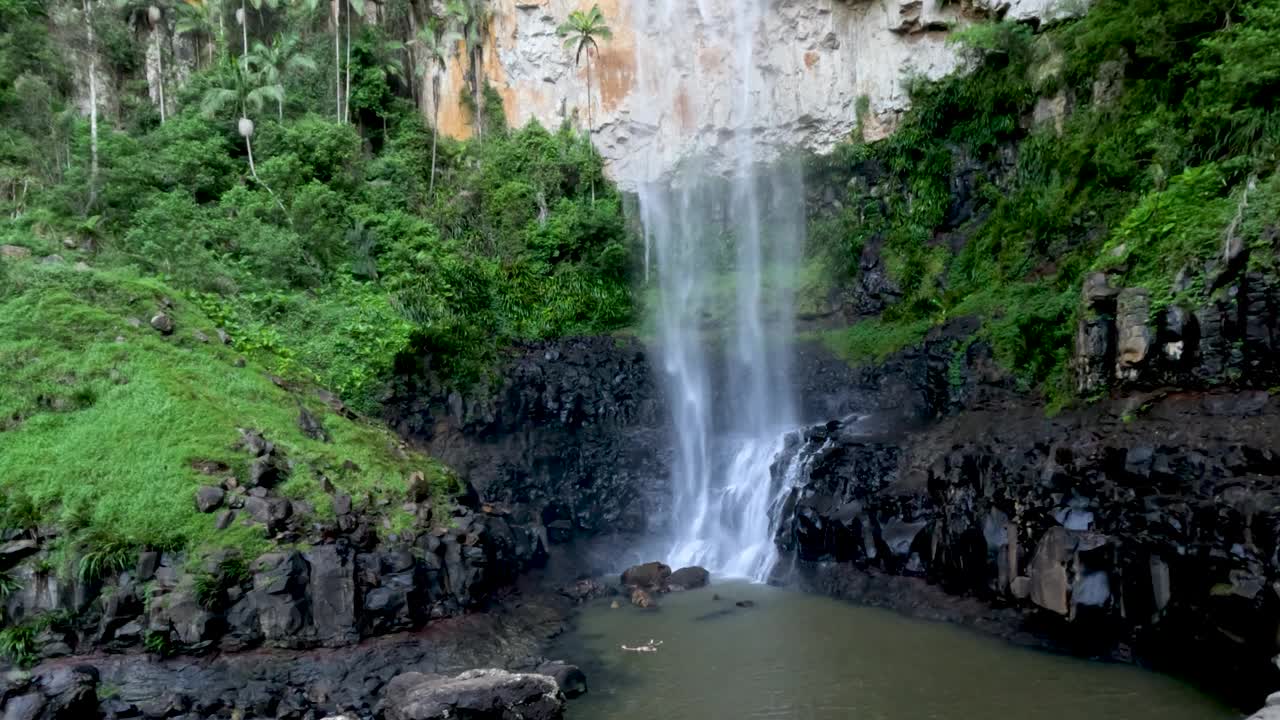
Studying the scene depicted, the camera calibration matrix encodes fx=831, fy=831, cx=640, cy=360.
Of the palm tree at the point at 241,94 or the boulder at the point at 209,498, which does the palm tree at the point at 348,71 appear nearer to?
the palm tree at the point at 241,94

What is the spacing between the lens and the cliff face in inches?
1125

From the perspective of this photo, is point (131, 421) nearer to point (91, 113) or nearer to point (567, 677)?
point (567, 677)

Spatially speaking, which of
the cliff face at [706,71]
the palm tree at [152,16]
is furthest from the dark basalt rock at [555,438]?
the palm tree at [152,16]

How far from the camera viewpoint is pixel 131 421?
578 inches

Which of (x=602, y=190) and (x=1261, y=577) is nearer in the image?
(x=1261, y=577)

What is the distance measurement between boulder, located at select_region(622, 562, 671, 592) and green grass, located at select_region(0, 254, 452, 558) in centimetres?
440

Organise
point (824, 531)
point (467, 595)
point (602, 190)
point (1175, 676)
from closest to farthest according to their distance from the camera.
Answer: point (1175, 676) → point (467, 595) → point (824, 531) → point (602, 190)

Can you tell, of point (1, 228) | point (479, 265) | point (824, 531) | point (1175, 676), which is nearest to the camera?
point (1175, 676)

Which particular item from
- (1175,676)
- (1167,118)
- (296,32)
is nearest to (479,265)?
(296,32)

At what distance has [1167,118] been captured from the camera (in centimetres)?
1762

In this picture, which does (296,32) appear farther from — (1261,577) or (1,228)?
(1261,577)

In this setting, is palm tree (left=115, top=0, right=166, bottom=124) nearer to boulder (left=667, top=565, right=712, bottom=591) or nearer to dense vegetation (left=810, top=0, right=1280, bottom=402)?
dense vegetation (left=810, top=0, right=1280, bottom=402)

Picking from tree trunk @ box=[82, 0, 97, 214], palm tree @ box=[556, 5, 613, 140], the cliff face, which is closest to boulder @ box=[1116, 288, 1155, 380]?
the cliff face

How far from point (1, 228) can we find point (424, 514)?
15.5 metres
